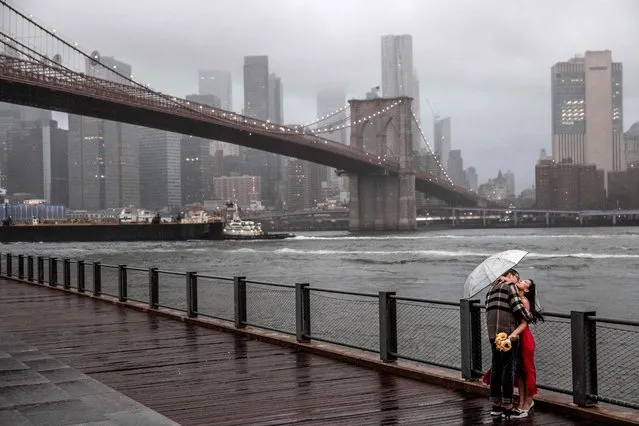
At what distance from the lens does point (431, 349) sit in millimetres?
17547

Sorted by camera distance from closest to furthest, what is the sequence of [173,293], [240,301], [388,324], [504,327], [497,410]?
[504,327]
[497,410]
[388,324]
[240,301]
[173,293]

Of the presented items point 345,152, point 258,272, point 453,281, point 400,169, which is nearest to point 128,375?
point 453,281

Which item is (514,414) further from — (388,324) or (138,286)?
(138,286)

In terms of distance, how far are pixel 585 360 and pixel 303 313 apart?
478cm

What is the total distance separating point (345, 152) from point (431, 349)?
82294 mm

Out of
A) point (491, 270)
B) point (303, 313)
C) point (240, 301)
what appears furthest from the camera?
point (240, 301)

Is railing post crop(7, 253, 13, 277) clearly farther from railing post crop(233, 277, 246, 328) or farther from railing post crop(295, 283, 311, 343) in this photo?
railing post crop(295, 283, 311, 343)

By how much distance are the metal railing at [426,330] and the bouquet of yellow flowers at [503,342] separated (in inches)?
31.7

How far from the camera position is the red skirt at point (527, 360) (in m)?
6.91

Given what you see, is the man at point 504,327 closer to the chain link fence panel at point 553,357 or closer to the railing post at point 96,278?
the chain link fence panel at point 553,357

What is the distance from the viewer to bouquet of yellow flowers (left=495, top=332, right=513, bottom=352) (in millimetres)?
6716

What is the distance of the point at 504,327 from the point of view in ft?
22.1

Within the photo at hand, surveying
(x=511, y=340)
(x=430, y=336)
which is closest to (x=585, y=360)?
(x=511, y=340)

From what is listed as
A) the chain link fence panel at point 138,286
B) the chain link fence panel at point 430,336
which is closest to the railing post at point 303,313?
the chain link fence panel at point 430,336
